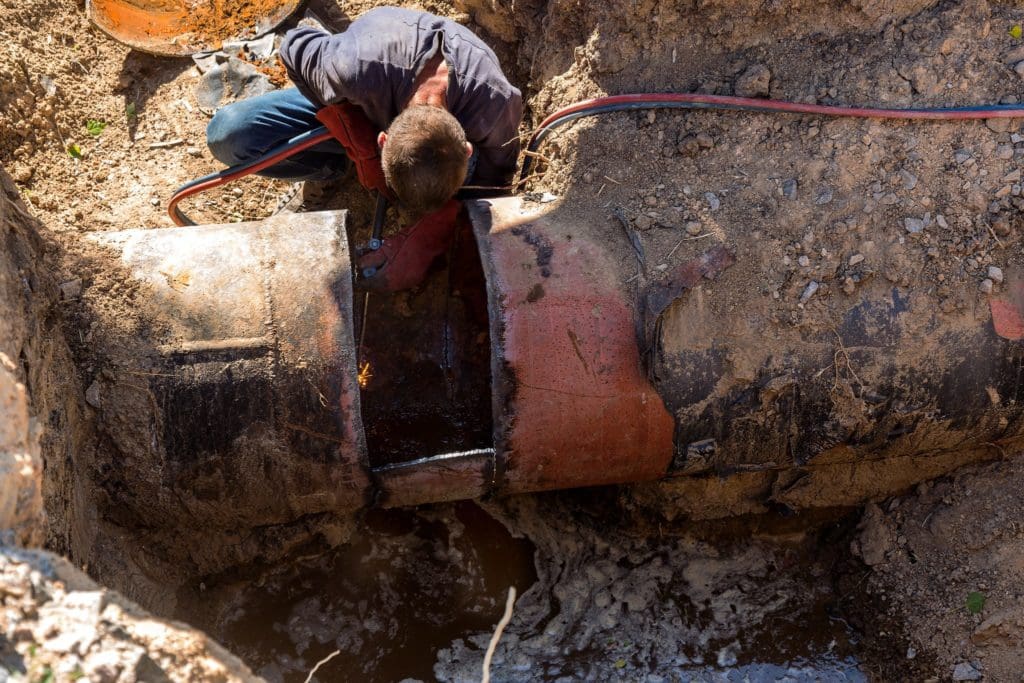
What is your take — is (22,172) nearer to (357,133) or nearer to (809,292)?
(357,133)

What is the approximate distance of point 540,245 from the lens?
2.83 metres

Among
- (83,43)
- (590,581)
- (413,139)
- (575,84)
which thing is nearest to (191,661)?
(413,139)

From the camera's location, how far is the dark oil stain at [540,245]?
2787mm

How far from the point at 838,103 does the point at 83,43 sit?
3.67m

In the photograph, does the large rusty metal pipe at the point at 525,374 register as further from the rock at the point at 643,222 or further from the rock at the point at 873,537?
the rock at the point at 873,537

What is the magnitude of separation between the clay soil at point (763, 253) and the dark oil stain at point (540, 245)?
0.23m

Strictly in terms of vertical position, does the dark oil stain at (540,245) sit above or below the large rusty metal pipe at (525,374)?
above

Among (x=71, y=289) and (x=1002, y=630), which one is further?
(x=1002, y=630)

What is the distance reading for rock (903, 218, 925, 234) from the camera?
2.82 m

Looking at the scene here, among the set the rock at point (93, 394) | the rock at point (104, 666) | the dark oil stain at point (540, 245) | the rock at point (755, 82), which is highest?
the rock at point (755, 82)

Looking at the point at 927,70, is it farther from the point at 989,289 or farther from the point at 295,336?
the point at 295,336

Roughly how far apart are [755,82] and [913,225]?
28.7 inches

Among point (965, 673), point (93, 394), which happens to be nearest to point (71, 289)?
point (93, 394)

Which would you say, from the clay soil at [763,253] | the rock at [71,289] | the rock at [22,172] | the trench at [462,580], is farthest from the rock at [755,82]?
the rock at [22,172]
